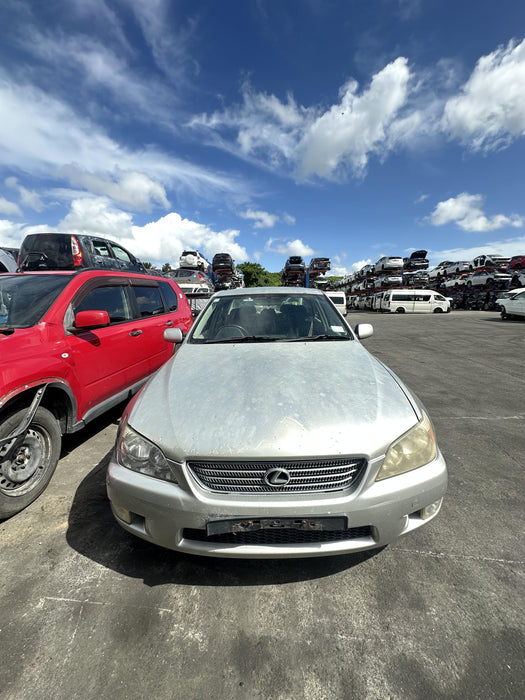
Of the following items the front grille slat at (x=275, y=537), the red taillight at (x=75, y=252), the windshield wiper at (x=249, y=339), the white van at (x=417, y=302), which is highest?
the red taillight at (x=75, y=252)

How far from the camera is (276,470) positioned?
1390mm

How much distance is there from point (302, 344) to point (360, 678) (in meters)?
1.87

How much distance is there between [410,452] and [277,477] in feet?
2.30

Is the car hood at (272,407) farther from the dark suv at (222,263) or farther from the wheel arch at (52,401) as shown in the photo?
the dark suv at (222,263)

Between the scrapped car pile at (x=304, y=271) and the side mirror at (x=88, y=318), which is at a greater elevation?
the scrapped car pile at (x=304, y=271)

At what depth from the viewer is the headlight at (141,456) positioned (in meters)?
1.47

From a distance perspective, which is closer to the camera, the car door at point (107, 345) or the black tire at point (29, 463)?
the black tire at point (29, 463)

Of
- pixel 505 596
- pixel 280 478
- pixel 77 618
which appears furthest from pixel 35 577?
pixel 505 596

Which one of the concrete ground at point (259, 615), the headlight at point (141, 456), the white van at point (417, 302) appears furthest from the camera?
the white van at point (417, 302)

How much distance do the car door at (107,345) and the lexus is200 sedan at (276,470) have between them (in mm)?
1264

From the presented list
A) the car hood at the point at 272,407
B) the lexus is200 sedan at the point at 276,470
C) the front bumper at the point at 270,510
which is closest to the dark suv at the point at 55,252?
the car hood at the point at 272,407

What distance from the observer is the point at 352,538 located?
56.6 inches

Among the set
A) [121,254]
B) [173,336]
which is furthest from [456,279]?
[173,336]

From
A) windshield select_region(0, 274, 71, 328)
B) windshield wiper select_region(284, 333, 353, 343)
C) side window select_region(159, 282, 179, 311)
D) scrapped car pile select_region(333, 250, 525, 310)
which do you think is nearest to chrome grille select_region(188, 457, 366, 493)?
windshield wiper select_region(284, 333, 353, 343)
